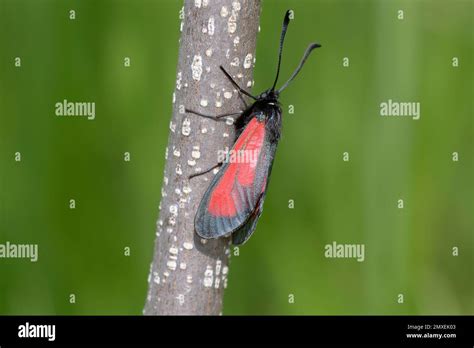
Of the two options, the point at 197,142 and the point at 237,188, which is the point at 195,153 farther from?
the point at 237,188

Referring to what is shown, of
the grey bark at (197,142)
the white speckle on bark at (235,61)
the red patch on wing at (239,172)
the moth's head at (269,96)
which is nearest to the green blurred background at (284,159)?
the moth's head at (269,96)

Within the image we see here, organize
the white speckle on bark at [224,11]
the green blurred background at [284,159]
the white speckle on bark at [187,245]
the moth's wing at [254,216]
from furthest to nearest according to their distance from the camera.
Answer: the green blurred background at [284,159], the moth's wing at [254,216], the white speckle on bark at [187,245], the white speckle on bark at [224,11]

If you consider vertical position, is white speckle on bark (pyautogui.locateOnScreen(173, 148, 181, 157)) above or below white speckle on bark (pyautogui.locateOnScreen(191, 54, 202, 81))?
below

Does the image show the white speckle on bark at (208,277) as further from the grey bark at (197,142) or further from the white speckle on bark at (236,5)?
the white speckle on bark at (236,5)

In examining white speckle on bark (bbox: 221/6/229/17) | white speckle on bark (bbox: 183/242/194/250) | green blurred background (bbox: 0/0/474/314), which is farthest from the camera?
green blurred background (bbox: 0/0/474/314)

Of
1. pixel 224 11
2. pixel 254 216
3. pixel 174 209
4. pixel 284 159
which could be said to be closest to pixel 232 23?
pixel 224 11

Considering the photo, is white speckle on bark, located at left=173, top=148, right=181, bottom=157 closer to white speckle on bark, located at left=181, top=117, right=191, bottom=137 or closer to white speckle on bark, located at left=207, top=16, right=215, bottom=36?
white speckle on bark, located at left=181, top=117, right=191, bottom=137

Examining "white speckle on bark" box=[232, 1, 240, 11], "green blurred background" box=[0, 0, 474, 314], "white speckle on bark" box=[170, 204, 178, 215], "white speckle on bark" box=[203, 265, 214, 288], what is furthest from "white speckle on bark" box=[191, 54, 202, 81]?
"green blurred background" box=[0, 0, 474, 314]
